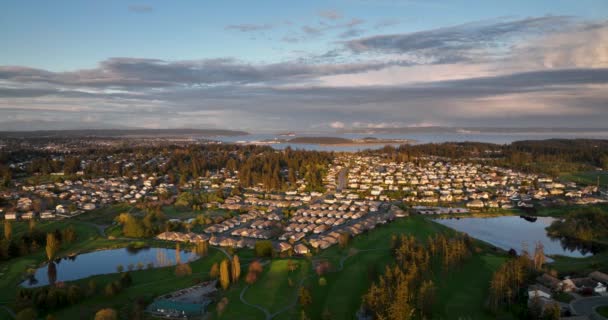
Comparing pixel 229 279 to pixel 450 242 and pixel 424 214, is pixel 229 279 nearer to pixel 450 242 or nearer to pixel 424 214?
pixel 450 242

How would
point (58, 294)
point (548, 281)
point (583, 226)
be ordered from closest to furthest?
point (58, 294) → point (548, 281) → point (583, 226)

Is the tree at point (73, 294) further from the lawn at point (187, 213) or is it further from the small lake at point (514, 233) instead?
the small lake at point (514, 233)

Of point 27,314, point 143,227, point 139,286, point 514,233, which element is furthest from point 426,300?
point 143,227

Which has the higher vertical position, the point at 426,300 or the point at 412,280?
the point at 412,280

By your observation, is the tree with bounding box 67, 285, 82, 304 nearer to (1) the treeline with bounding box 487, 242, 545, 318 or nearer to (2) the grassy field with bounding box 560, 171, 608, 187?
(1) the treeline with bounding box 487, 242, 545, 318

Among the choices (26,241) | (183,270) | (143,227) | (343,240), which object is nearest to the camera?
(183,270)

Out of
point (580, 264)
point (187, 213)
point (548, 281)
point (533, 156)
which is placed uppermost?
point (533, 156)

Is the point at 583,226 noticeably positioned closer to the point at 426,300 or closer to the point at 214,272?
the point at 426,300

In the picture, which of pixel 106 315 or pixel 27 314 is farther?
pixel 27 314
